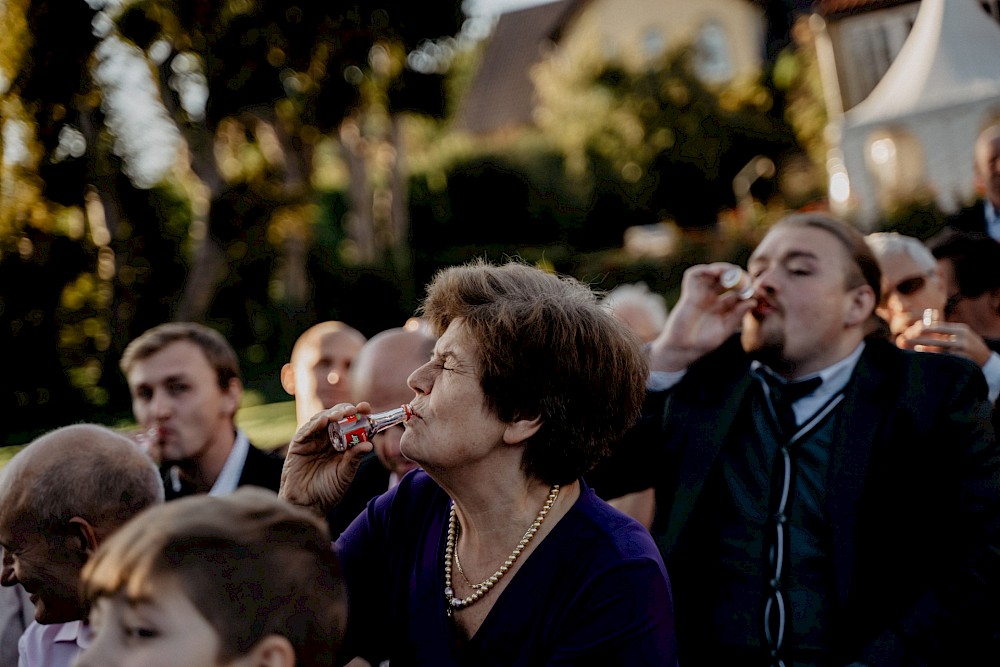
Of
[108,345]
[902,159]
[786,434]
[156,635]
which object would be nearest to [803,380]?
[786,434]

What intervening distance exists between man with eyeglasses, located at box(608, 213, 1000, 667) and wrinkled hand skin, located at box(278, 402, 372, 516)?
3.97ft

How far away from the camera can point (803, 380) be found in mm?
3379

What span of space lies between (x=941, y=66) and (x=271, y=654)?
2109cm

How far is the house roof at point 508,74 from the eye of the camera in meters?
46.0

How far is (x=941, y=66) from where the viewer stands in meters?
19.6

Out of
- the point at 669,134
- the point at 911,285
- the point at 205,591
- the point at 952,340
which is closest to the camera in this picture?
the point at 205,591

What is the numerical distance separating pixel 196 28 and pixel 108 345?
4.24 meters

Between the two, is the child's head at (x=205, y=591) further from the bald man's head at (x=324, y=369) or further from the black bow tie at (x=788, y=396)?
the bald man's head at (x=324, y=369)

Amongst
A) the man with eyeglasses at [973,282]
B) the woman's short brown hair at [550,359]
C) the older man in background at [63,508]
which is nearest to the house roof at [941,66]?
the man with eyeglasses at [973,282]

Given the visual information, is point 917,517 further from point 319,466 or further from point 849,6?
point 849,6

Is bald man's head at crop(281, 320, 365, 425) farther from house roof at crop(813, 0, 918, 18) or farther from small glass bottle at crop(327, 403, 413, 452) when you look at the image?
house roof at crop(813, 0, 918, 18)

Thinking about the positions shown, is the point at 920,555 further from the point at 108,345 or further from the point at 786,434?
the point at 108,345

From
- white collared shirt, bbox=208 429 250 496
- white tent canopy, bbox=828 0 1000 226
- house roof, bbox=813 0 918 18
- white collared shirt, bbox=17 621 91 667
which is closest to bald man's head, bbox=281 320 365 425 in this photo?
white collared shirt, bbox=208 429 250 496

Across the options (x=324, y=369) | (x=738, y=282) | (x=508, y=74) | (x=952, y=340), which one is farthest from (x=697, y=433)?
(x=508, y=74)
